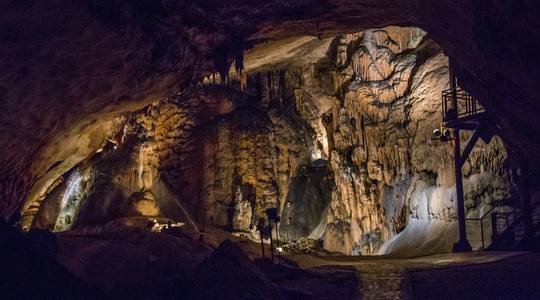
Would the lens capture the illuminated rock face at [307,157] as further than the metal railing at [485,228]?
Yes

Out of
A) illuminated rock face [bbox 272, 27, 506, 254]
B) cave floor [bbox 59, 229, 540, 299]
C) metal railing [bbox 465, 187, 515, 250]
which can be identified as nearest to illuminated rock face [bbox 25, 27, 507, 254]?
illuminated rock face [bbox 272, 27, 506, 254]

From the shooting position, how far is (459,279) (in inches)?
347

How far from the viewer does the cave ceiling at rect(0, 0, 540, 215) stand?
7.59 metres

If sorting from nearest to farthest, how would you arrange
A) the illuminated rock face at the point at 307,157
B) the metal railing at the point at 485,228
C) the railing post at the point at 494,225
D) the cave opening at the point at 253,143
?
the cave opening at the point at 253,143 < the railing post at the point at 494,225 < the metal railing at the point at 485,228 < the illuminated rock face at the point at 307,157

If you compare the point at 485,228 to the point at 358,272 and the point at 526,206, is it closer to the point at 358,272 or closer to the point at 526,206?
the point at 526,206

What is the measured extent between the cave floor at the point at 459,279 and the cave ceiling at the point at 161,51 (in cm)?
249

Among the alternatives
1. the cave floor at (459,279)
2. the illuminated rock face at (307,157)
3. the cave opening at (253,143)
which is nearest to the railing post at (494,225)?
the cave opening at (253,143)

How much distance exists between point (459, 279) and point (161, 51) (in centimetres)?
800

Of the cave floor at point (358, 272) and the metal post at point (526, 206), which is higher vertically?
the metal post at point (526, 206)

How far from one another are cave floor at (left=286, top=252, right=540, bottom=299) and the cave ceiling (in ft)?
8.16

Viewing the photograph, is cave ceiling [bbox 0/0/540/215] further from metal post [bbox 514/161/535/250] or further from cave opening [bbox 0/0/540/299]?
metal post [bbox 514/161/535/250]

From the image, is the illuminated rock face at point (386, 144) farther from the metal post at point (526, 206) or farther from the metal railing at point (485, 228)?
the metal post at point (526, 206)

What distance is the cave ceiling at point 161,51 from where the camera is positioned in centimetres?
759

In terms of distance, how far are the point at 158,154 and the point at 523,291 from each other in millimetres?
19295
